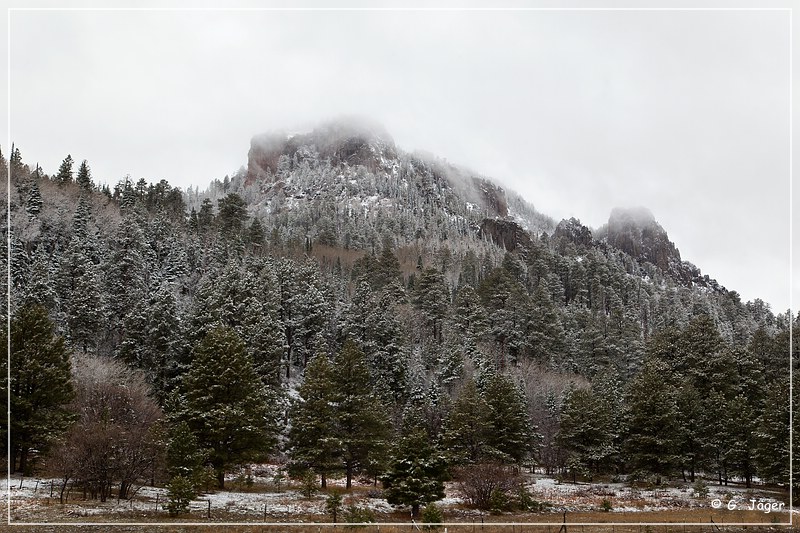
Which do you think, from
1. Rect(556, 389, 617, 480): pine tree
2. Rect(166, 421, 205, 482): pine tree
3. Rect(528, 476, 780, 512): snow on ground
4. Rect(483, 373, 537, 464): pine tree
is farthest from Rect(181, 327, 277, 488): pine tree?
Rect(556, 389, 617, 480): pine tree

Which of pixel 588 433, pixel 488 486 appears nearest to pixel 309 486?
pixel 488 486

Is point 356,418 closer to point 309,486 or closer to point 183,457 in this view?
point 309,486

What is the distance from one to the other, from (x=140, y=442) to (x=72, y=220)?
2479 inches

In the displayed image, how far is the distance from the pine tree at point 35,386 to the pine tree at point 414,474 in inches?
882

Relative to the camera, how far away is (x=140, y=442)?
34781 mm

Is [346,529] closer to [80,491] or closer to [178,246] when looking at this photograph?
[80,491]

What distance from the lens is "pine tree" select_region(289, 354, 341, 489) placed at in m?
46.6

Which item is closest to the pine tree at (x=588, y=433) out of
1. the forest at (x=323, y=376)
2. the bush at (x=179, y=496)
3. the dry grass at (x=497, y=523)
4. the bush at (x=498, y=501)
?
the forest at (x=323, y=376)

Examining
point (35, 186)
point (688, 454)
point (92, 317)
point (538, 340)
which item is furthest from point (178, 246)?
point (688, 454)

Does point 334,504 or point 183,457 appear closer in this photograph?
point 334,504

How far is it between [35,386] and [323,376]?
829 inches

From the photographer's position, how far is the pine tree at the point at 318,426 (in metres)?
46.6

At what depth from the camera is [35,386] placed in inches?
1601

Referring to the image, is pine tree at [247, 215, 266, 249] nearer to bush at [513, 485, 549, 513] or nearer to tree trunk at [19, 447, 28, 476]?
tree trunk at [19, 447, 28, 476]
